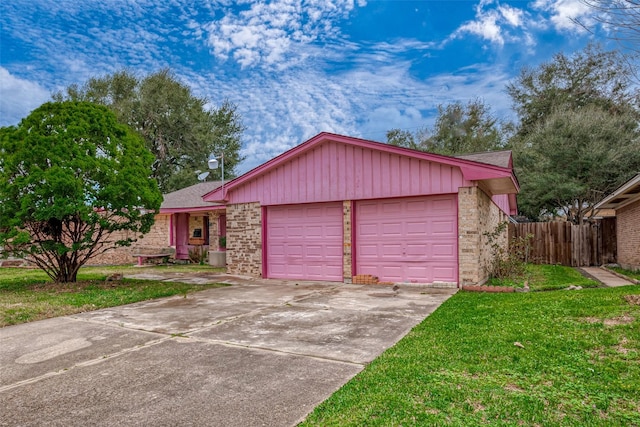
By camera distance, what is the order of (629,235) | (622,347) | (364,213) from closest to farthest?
(622,347), (364,213), (629,235)

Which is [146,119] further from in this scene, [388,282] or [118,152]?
[388,282]

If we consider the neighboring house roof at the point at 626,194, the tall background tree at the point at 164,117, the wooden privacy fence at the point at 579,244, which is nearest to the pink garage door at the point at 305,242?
the neighboring house roof at the point at 626,194

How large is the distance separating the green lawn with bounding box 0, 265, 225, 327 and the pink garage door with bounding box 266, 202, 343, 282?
2291 mm

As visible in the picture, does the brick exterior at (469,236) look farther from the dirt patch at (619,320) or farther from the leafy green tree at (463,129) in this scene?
the leafy green tree at (463,129)

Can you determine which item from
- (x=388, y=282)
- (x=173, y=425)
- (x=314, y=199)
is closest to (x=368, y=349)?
(x=173, y=425)

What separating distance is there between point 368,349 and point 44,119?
367 inches

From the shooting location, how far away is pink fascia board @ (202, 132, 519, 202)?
855 centimetres

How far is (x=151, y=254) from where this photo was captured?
17.0 meters

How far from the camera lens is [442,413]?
2.66 m

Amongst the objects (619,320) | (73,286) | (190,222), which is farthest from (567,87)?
(73,286)

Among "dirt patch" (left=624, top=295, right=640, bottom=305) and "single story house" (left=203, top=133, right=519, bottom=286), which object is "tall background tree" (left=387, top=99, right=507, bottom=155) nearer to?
"single story house" (left=203, top=133, right=519, bottom=286)

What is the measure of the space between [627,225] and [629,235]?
44cm

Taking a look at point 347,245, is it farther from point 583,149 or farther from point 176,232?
point 583,149

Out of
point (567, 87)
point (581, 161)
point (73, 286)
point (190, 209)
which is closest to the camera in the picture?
point (73, 286)
